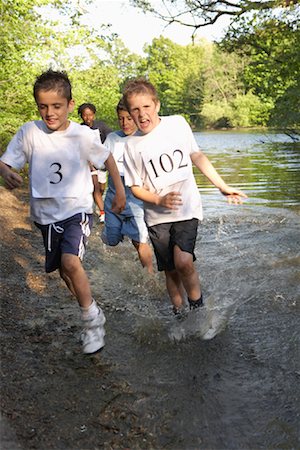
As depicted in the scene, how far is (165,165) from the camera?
4070 mm

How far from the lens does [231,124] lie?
7088cm

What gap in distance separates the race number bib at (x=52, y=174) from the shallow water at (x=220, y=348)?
4.04 feet

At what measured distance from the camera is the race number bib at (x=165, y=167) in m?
4.05

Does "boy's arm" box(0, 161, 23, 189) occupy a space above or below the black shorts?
above

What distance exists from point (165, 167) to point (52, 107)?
1.01 metres

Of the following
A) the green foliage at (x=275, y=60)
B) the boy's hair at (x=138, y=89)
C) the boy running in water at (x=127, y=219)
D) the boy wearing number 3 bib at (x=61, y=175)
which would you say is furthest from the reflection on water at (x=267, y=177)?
the boy wearing number 3 bib at (x=61, y=175)

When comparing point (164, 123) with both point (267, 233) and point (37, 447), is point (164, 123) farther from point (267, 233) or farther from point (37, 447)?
point (267, 233)

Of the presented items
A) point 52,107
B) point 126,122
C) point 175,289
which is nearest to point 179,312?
Result: point 175,289

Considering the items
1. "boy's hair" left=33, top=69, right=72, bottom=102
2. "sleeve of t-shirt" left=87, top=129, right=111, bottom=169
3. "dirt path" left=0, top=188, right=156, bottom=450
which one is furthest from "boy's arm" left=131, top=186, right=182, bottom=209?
"dirt path" left=0, top=188, right=156, bottom=450

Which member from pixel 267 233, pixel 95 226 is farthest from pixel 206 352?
pixel 95 226

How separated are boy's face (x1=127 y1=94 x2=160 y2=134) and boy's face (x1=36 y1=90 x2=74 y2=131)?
1.95 feet

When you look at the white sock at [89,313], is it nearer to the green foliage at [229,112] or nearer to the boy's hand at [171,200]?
the boy's hand at [171,200]

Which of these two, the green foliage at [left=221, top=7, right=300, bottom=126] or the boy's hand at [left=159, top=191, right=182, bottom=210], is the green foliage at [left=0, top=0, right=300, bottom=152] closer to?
the green foliage at [left=221, top=7, right=300, bottom=126]

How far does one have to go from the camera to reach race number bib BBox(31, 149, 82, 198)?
12.1 ft
